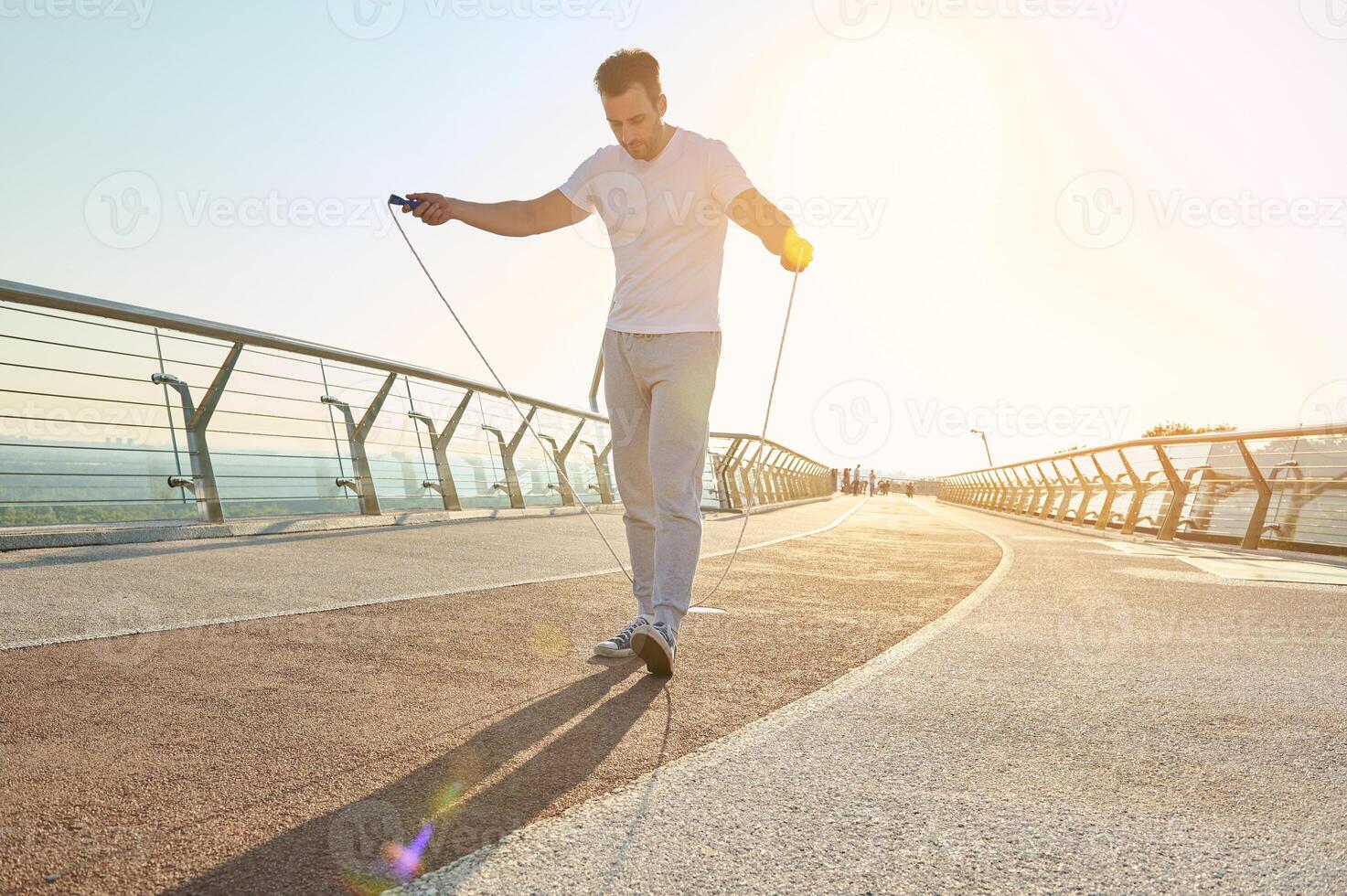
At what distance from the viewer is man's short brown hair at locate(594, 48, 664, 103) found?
3.22 meters

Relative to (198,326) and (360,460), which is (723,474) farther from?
(198,326)

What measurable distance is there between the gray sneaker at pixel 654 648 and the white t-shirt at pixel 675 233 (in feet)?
3.43

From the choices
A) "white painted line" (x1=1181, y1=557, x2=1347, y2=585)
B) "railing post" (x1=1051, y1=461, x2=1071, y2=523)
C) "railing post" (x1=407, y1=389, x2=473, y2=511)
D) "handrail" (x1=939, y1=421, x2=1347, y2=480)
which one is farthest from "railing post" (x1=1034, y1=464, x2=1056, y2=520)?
"railing post" (x1=407, y1=389, x2=473, y2=511)

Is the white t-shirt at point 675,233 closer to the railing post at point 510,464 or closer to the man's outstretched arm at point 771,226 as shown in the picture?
the man's outstretched arm at point 771,226

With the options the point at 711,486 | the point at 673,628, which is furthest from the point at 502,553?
the point at 711,486

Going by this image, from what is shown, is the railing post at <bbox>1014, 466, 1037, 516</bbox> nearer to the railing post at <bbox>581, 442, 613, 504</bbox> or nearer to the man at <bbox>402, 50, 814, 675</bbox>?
the railing post at <bbox>581, 442, 613, 504</bbox>

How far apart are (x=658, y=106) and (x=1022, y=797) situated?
2.47 metres

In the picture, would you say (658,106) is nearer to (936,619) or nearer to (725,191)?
(725,191)

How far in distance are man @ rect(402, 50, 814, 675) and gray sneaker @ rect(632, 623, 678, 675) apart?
0.25 metres

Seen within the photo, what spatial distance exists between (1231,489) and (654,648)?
1018 centimetres

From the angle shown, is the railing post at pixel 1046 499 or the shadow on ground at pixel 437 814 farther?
the railing post at pixel 1046 499

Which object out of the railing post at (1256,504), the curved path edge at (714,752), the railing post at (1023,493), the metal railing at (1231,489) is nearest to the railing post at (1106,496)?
the metal railing at (1231,489)

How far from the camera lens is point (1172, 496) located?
1180 cm

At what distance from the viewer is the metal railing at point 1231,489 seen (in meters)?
8.77
